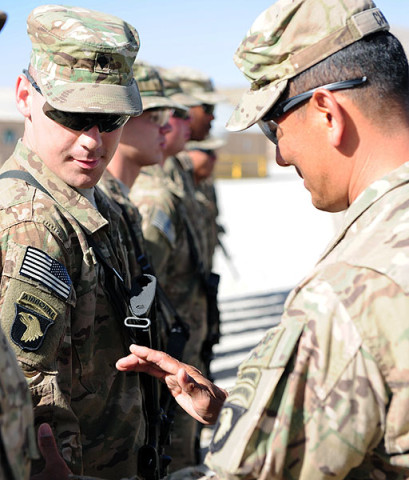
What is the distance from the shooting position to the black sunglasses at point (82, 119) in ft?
7.43

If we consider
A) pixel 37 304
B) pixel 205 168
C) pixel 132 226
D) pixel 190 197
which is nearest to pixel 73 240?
pixel 37 304

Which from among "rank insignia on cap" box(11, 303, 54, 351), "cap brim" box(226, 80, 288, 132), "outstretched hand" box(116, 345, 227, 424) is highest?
"cap brim" box(226, 80, 288, 132)

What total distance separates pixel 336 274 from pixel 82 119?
3.83 ft

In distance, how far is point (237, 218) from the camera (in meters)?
17.8

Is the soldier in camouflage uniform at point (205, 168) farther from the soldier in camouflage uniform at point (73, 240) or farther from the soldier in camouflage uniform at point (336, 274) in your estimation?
the soldier in camouflage uniform at point (336, 274)

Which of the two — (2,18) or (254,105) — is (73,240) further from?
(2,18)

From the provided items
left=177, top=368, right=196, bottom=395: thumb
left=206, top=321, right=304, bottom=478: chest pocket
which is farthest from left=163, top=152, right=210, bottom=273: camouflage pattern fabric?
left=206, top=321, right=304, bottom=478: chest pocket

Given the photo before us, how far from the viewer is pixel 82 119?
230cm

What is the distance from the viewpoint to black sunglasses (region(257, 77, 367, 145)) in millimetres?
1647

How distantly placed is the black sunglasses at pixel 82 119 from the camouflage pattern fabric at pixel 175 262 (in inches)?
64.1

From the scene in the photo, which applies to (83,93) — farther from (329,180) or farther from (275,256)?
(275,256)

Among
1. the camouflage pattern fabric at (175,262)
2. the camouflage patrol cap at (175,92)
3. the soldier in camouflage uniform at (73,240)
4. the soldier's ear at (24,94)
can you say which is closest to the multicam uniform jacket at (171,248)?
the camouflage pattern fabric at (175,262)

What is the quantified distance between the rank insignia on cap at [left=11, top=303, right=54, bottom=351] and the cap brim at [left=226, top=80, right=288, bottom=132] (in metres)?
0.78

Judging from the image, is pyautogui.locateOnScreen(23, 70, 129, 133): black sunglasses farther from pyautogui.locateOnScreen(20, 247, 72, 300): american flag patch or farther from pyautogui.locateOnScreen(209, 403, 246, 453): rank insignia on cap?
pyautogui.locateOnScreen(209, 403, 246, 453): rank insignia on cap
